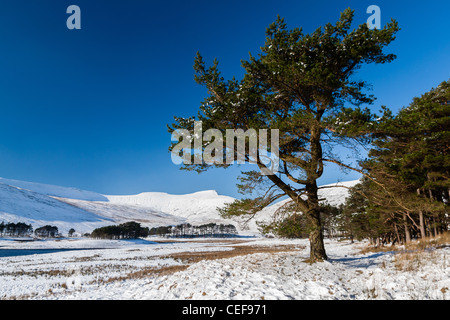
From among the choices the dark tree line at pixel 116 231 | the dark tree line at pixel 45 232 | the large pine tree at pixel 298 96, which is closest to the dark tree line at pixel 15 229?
the dark tree line at pixel 45 232

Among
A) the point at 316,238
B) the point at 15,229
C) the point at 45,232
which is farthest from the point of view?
the point at 45,232

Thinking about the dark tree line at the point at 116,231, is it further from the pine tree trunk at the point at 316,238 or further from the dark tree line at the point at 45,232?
the pine tree trunk at the point at 316,238

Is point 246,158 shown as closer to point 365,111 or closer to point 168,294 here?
point 365,111

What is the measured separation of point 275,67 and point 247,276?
944cm

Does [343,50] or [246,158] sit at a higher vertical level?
[343,50]

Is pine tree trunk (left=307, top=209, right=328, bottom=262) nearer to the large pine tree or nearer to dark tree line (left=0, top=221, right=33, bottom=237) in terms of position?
the large pine tree

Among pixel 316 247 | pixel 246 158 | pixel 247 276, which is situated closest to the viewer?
pixel 247 276

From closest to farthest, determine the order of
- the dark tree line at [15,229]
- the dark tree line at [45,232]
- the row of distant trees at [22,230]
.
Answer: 1. the dark tree line at [15,229]
2. the row of distant trees at [22,230]
3. the dark tree line at [45,232]

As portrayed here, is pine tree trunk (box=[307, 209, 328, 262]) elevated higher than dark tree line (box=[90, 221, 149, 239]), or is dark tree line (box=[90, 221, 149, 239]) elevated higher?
pine tree trunk (box=[307, 209, 328, 262])

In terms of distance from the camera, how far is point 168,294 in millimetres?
6910

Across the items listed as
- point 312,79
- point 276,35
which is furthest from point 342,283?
point 276,35

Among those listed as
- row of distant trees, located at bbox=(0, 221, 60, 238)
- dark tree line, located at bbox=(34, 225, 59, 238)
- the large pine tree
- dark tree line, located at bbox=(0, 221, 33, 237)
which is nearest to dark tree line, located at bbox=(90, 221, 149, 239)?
dark tree line, located at bbox=(34, 225, 59, 238)

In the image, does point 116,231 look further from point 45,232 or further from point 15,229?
point 15,229

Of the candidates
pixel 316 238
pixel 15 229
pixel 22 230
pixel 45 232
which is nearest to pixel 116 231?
pixel 45 232
